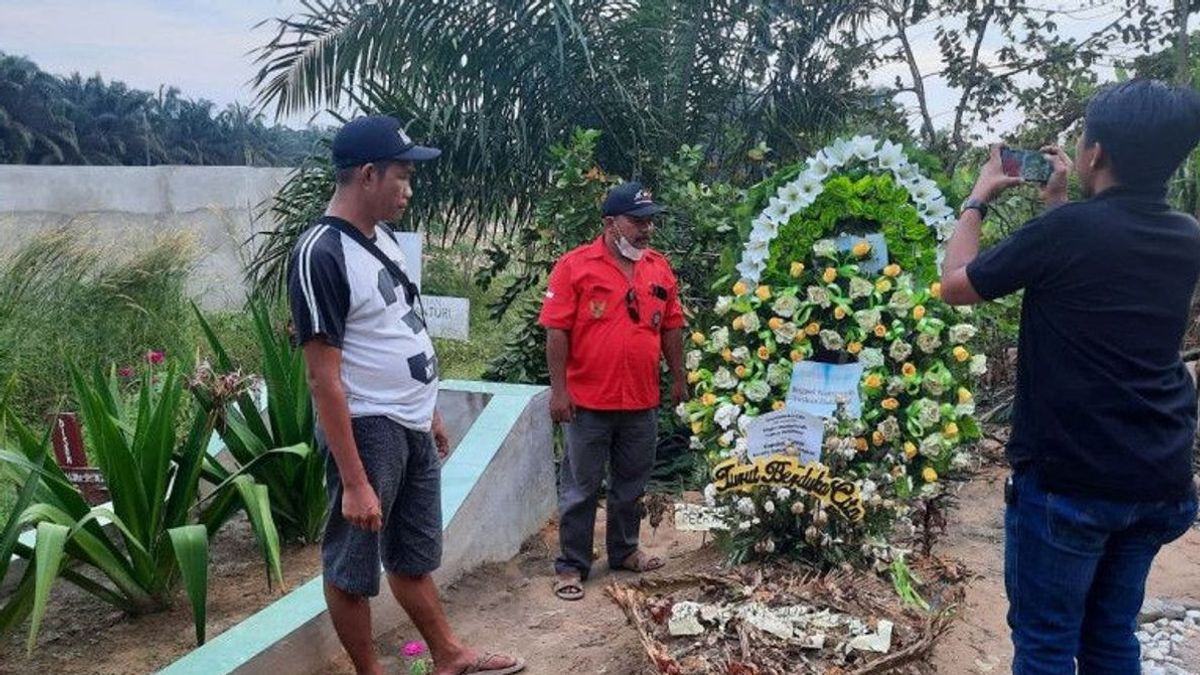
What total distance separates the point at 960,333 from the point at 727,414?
884 mm

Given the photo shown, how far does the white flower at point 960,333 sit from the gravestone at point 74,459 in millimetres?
3071

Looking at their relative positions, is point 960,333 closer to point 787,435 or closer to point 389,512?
point 787,435

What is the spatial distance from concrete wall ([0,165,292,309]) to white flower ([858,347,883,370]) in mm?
8878

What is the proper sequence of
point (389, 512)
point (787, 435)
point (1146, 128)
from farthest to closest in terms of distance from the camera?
point (787, 435) → point (389, 512) → point (1146, 128)

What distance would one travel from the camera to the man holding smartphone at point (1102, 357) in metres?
2.07

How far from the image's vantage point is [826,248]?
12.3 feet

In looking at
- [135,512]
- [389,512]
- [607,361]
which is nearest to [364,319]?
[389,512]

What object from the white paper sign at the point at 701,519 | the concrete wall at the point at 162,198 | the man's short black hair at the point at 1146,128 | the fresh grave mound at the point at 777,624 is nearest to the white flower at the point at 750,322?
the white paper sign at the point at 701,519

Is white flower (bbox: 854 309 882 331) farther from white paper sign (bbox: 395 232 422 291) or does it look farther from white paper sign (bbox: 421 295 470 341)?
white paper sign (bbox: 421 295 470 341)

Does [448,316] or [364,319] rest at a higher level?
[364,319]

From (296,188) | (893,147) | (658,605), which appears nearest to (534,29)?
(296,188)

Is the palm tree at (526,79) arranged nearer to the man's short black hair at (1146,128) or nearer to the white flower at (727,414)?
the white flower at (727,414)

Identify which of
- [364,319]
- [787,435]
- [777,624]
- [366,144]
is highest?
[366,144]

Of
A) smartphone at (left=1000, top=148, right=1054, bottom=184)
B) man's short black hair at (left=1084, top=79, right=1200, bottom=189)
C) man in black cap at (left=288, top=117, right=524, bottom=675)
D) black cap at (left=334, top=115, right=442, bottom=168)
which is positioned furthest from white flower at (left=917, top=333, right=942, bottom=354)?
black cap at (left=334, top=115, right=442, bottom=168)
